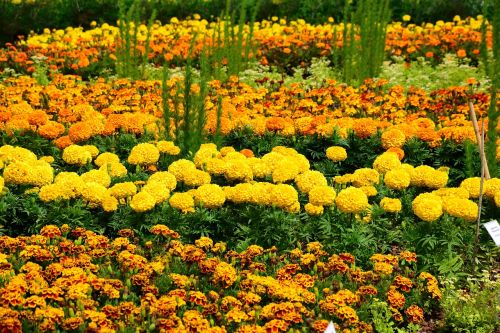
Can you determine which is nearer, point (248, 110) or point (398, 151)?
point (398, 151)

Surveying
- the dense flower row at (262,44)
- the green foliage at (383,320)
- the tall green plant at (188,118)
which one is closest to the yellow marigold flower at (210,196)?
the green foliage at (383,320)

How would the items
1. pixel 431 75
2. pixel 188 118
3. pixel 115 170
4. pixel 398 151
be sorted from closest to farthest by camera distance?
pixel 115 170, pixel 398 151, pixel 188 118, pixel 431 75

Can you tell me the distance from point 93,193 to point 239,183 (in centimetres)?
100

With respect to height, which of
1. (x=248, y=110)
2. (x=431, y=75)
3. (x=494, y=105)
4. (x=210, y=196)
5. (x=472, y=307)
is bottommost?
(x=431, y=75)

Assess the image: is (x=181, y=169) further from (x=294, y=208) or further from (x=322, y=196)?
(x=322, y=196)

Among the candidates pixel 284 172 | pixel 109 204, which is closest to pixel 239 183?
pixel 284 172

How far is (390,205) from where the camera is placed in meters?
4.79

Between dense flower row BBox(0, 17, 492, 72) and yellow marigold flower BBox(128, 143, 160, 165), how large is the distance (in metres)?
4.70

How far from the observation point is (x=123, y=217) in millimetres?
4836

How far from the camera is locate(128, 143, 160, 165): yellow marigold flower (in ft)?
18.4

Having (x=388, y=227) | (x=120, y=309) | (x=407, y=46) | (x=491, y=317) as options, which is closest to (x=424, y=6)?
(x=407, y=46)

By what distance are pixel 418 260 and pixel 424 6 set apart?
10312 millimetres

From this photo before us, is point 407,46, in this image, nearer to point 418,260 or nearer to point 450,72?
point 450,72

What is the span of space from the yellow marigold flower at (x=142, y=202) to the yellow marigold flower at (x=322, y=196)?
976 millimetres
